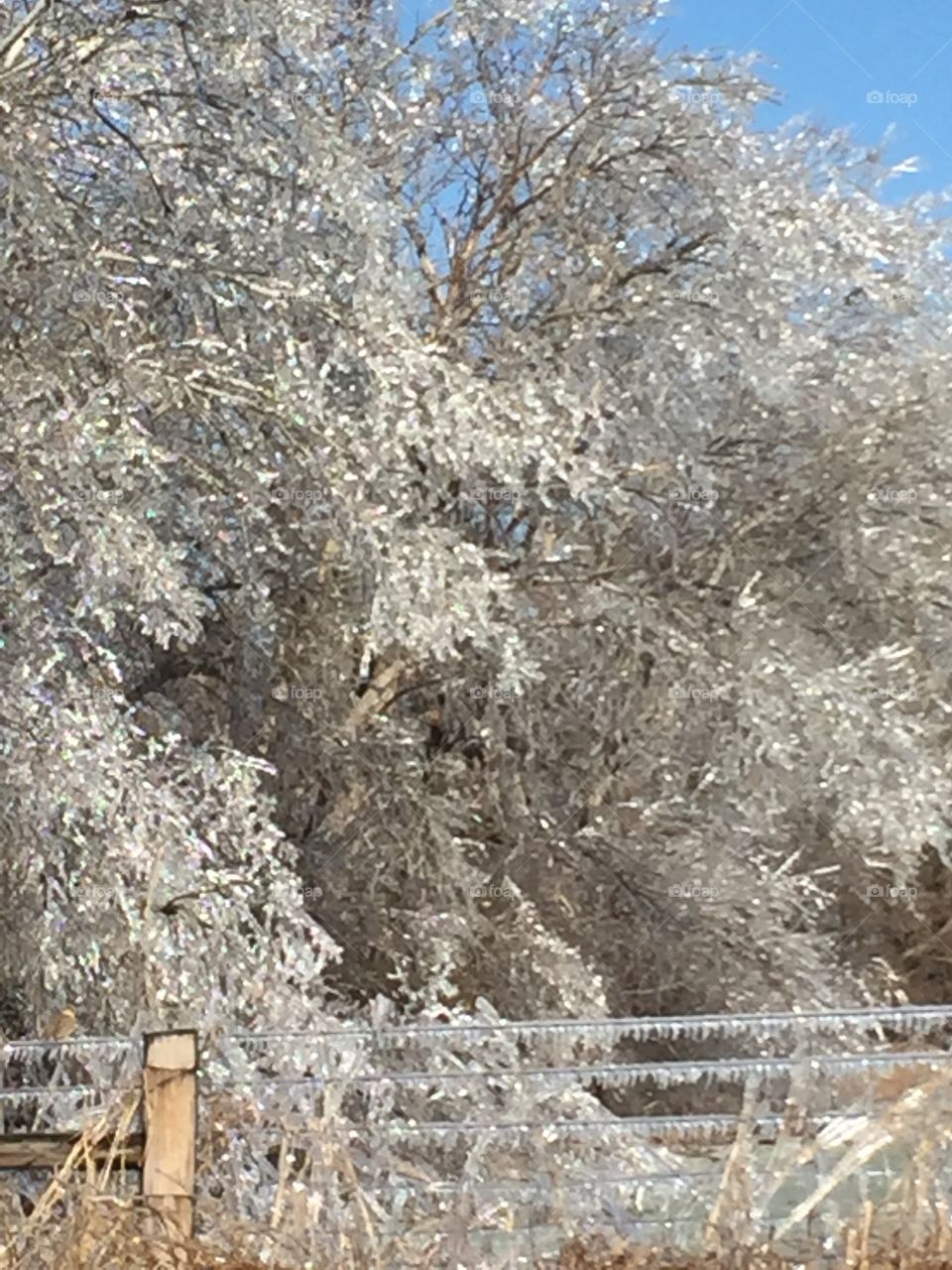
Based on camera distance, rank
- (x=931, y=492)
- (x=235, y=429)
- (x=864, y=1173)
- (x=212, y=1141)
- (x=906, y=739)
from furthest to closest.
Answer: (x=931, y=492) < (x=906, y=739) < (x=235, y=429) < (x=212, y=1141) < (x=864, y=1173)

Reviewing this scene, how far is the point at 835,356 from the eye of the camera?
191 inches

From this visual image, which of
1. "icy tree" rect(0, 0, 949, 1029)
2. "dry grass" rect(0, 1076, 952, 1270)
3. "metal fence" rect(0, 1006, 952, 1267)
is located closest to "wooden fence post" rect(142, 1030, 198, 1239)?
"metal fence" rect(0, 1006, 952, 1267)

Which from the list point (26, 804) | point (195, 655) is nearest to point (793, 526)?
point (195, 655)

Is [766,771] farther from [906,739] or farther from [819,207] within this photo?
[819,207]

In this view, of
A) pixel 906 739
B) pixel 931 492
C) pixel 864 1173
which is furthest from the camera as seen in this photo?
pixel 931 492

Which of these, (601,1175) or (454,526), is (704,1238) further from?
(454,526)

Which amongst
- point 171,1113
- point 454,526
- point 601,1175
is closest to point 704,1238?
point 601,1175

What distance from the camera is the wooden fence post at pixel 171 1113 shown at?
4.12 feet

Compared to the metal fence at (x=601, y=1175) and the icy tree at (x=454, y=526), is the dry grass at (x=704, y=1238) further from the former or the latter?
the icy tree at (x=454, y=526)

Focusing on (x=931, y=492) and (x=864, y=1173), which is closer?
(x=864, y=1173)

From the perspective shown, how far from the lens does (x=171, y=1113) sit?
4.30 ft

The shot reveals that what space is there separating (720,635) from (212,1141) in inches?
125

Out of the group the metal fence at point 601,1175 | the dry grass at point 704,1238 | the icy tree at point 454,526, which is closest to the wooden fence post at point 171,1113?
the metal fence at point 601,1175

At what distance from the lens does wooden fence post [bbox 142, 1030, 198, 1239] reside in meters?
1.25
